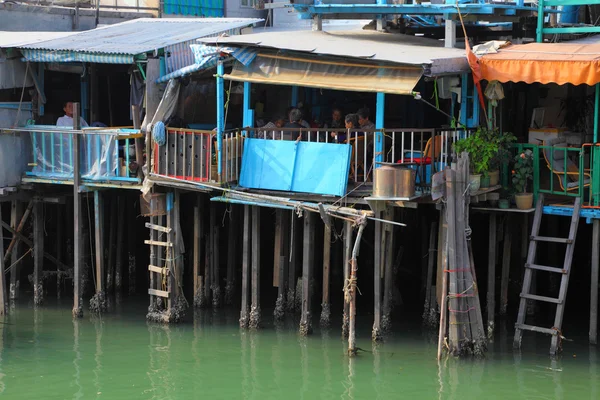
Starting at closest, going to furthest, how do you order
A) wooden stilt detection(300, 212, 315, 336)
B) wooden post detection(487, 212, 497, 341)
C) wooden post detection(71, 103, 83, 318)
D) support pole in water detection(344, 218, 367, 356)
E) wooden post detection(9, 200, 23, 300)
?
support pole in water detection(344, 218, 367, 356) < wooden stilt detection(300, 212, 315, 336) < wooden post detection(487, 212, 497, 341) < wooden post detection(71, 103, 83, 318) < wooden post detection(9, 200, 23, 300)

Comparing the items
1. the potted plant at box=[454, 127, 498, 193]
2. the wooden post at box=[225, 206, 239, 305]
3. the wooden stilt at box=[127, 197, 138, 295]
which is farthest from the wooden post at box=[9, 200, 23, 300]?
the potted plant at box=[454, 127, 498, 193]

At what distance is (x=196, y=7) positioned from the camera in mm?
26672

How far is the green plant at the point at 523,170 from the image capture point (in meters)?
16.5

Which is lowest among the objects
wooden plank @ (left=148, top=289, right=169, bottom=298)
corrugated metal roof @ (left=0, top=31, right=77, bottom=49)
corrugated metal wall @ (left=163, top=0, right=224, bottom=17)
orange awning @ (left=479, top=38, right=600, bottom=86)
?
wooden plank @ (left=148, top=289, right=169, bottom=298)

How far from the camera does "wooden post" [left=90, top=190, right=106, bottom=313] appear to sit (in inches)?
730

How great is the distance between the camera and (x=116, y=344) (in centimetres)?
1738

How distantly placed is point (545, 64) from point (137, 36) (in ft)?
23.5

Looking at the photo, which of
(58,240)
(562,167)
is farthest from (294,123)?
(58,240)

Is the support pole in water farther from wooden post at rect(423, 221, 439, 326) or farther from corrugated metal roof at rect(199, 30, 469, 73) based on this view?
corrugated metal roof at rect(199, 30, 469, 73)

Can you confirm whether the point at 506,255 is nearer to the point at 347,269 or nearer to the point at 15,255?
the point at 347,269

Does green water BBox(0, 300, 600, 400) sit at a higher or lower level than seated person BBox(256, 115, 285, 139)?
lower

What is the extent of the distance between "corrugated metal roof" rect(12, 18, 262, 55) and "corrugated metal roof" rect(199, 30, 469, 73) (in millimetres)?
1349

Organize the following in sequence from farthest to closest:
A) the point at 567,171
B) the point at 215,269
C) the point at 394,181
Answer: the point at 215,269, the point at 567,171, the point at 394,181

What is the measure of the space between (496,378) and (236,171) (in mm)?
4970
